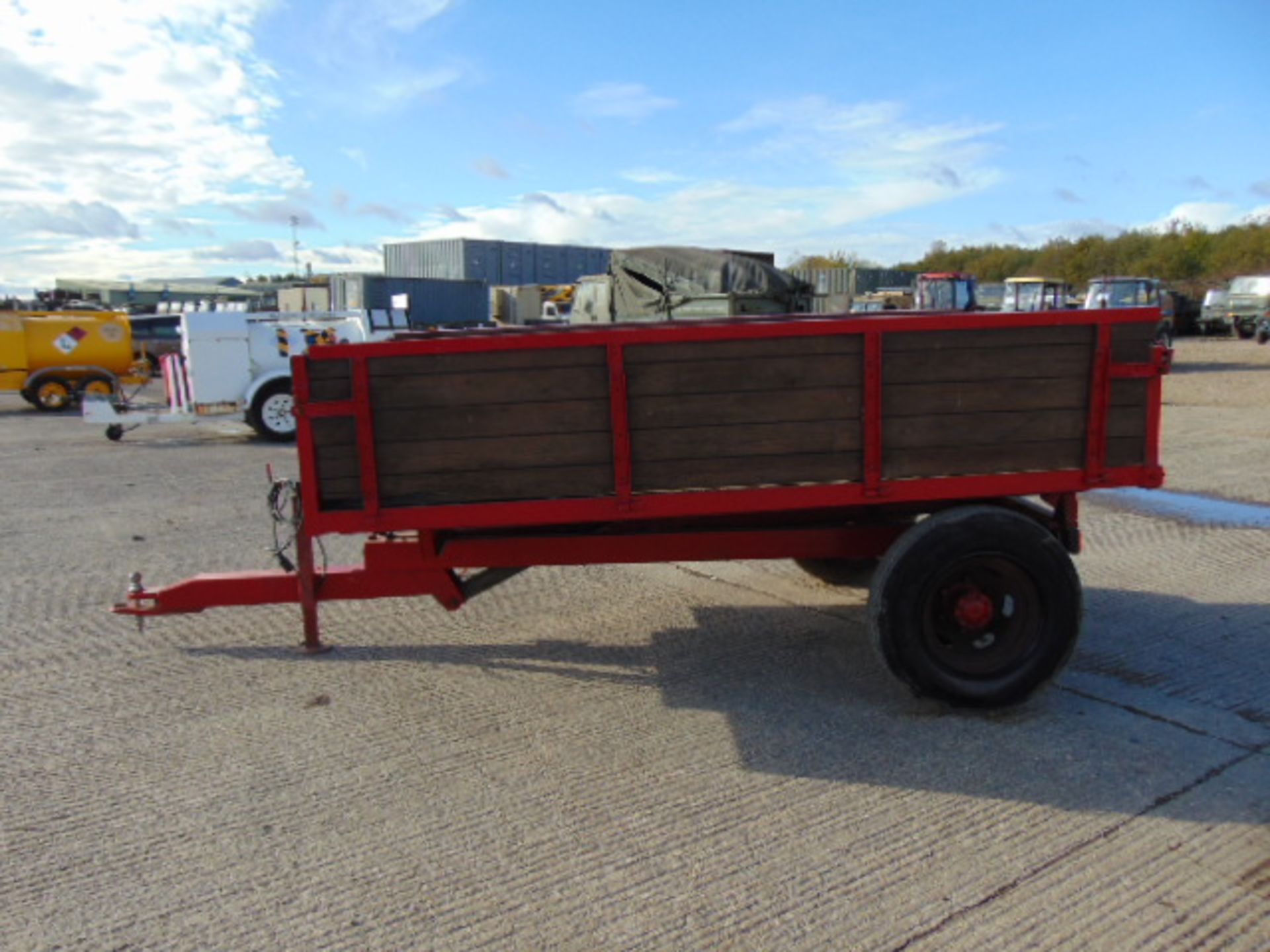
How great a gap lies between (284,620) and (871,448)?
10.9 feet

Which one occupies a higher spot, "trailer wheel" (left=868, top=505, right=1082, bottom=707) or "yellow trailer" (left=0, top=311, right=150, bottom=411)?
"yellow trailer" (left=0, top=311, right=150, bottom=411)

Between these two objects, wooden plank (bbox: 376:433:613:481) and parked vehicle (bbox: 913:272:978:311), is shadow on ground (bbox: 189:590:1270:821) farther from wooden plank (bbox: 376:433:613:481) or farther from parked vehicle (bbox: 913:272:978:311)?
parked vehicle (bbox: 913:272:978:311)

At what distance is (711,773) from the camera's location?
11.2 ft

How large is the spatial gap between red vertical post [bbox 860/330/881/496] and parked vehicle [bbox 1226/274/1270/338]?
35896 millimetres

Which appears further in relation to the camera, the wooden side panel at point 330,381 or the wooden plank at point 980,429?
the wooden plank at point 980,429

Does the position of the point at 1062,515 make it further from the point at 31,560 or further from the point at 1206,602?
the point at 31,560

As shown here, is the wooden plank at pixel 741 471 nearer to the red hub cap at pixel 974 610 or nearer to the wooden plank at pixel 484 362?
the wooden plank at pixel 484 362

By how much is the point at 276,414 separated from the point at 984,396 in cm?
1072

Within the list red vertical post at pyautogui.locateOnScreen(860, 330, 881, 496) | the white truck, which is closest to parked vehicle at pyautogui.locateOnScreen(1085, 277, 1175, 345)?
the white truck

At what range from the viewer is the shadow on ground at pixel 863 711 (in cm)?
337

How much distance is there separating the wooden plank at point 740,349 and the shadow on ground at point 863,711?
1493 millimetres

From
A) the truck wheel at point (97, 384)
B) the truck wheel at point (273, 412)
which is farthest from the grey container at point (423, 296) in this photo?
the truck wheel at point (273, 412)

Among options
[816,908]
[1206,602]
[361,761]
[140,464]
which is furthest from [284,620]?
[140,464]

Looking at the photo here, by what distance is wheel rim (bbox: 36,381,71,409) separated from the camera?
1700 centimetres
